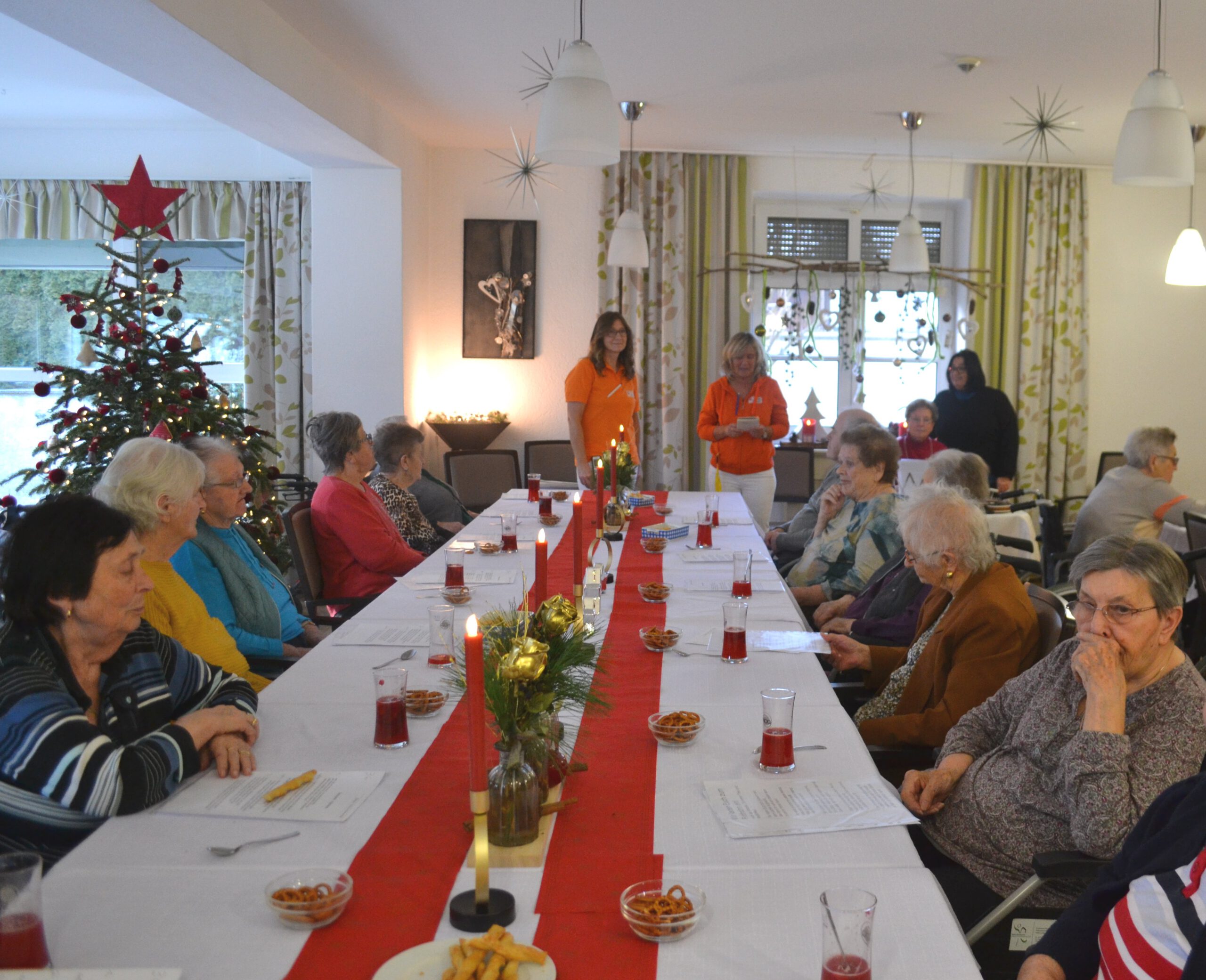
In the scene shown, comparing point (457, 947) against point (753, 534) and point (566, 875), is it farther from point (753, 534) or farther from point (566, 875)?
point (753, 534)

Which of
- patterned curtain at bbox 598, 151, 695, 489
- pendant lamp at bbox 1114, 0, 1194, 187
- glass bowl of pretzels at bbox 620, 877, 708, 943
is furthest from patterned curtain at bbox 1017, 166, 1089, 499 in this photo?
glass bowl of pretzels at bbox 620, 877, 708, 943

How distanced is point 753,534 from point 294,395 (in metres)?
4.30

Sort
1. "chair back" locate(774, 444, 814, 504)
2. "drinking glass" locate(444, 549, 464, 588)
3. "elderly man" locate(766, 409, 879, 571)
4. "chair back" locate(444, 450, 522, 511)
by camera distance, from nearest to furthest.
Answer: "drinking glass" locate(444, 549, 464, 588) → "elderly man" locate(766, 409, 879, 571) → "chair back" locate(444, 450, 522, 511) → "chair back" locate(774, 444, 814, 504)

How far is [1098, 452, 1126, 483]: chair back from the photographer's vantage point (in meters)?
7.53

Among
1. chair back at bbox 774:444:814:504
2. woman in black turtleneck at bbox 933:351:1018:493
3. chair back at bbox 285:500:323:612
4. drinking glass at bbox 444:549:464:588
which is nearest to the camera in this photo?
drinking glass at bbox 444:549:464:588

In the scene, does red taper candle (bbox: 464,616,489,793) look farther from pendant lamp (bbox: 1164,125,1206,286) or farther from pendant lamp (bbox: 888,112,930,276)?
pendant lamp (bbox: 1164,125,1206,286)

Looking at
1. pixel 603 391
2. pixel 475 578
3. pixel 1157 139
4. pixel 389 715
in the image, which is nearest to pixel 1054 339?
pixel 603 391

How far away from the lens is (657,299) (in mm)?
7375

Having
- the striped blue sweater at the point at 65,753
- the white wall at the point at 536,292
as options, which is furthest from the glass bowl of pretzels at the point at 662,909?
the white wall at the point at 536,292

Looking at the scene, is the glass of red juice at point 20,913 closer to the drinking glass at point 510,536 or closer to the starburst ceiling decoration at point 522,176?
the drinking glass at point 510,536

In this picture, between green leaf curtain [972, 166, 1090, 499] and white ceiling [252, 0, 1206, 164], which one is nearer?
white ceiling [252, 0, 1206, 164]

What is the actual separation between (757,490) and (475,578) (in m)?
2.72

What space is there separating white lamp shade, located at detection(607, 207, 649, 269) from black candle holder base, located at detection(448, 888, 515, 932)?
14.5 ft

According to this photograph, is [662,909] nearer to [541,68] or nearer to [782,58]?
[782,58]
